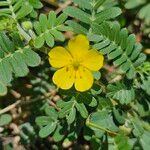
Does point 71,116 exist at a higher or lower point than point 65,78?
lower

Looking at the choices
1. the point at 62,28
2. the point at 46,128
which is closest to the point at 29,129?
the point at 46,128

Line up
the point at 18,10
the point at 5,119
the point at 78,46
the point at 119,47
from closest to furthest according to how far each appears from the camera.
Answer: the point at 78,46, the point at 119,47, the point at 18,10, the point at 5,119

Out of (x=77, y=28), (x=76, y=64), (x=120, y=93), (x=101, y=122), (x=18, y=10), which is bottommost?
(x=101, y=122)

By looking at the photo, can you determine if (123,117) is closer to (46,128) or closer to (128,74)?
(128,74)

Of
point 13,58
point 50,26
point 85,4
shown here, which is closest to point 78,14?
point 85,4

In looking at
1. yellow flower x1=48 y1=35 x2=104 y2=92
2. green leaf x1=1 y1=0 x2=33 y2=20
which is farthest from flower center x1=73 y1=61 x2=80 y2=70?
green leaf x1=1 y1=0 x2=33 y2=20

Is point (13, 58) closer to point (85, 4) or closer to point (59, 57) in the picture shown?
point (59, 57)
